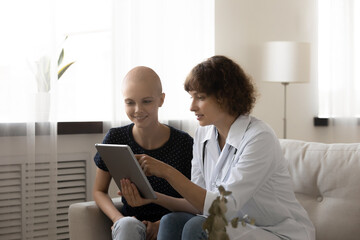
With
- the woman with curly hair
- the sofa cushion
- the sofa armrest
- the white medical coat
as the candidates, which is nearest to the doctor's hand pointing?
the woman with curly hair

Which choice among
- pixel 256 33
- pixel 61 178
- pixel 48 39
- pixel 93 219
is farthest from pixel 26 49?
pixel 256 33

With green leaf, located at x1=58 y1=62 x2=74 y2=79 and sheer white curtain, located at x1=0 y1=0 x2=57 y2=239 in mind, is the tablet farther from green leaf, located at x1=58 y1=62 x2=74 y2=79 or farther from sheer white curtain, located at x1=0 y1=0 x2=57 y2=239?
green leaf, located at x1=58 y1=62 x2=74 y2=79

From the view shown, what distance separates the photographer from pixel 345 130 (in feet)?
15.7

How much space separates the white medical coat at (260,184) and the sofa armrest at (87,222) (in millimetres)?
541

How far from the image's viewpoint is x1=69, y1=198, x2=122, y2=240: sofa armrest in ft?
7.58

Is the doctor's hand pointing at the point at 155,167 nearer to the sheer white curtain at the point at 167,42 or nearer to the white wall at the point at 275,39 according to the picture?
the sheer white curtain at the point at 167,42

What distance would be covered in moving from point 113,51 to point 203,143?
1421 mm

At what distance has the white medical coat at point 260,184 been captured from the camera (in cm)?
196

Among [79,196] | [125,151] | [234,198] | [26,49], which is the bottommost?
[79,196]

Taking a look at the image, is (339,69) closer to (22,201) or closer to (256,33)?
(256,33)

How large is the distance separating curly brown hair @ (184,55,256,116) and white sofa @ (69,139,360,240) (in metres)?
0.39

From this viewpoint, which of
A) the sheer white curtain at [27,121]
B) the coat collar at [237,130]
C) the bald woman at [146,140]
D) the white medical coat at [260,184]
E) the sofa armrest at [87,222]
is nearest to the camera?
the white medical coat at [260,184]

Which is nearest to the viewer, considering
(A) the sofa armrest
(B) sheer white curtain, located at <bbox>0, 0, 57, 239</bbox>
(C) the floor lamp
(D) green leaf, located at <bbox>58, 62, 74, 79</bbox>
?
(A) the sofa armrest

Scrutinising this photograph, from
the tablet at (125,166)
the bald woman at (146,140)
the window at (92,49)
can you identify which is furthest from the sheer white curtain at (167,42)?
the tablet at (125,166)
